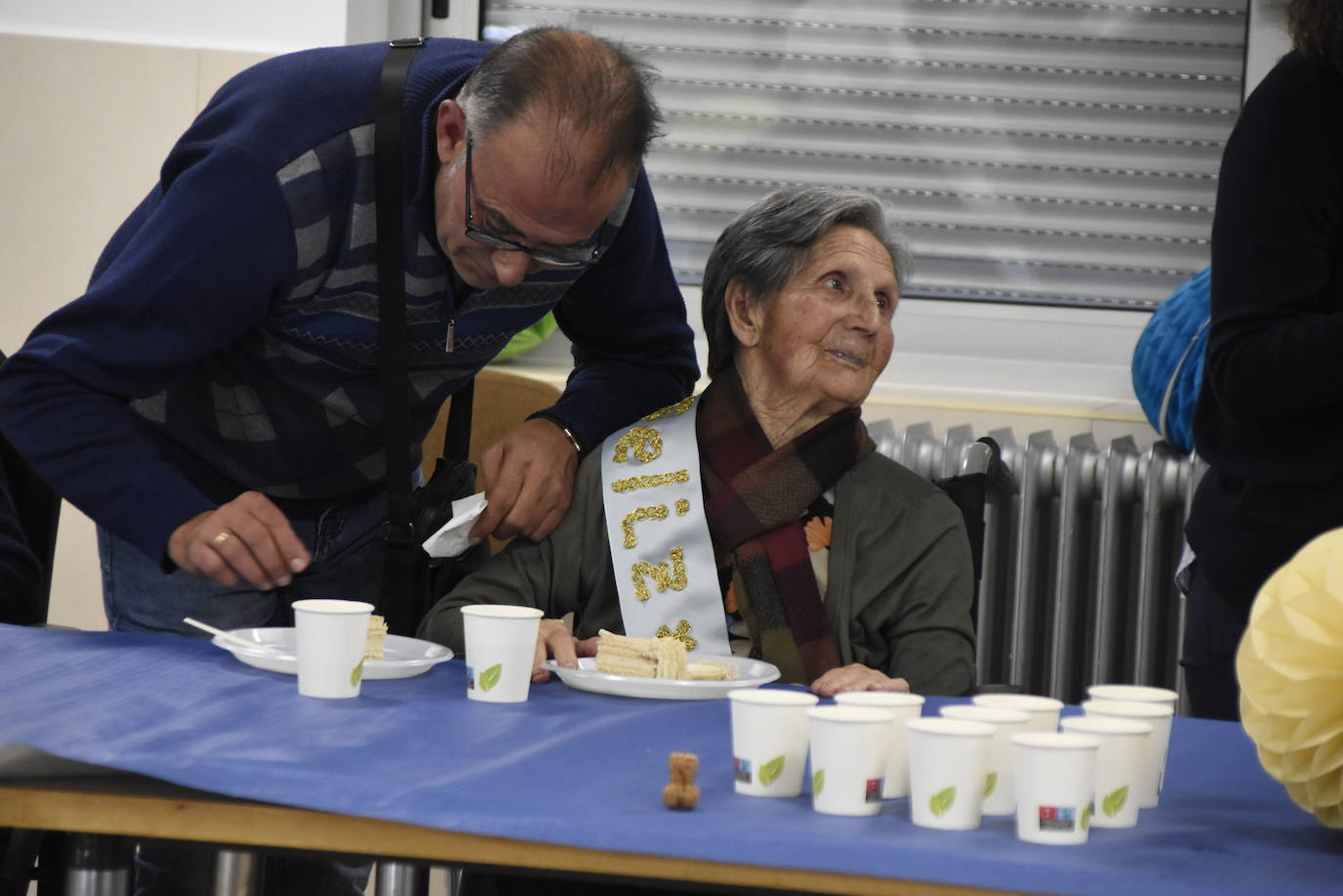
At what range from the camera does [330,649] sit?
1.60m

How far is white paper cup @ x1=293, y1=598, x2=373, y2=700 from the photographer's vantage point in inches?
63.2

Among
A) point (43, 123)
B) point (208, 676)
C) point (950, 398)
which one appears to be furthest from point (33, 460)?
point (950, 398)

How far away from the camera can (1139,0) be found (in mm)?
3777

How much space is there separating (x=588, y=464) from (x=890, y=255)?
0.56 metres

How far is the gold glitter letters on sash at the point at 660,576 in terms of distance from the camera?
2115 mm

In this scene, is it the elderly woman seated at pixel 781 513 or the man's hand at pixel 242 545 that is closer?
the man's hand at pixel 242 545

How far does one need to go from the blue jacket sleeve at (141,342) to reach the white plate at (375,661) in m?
0.16

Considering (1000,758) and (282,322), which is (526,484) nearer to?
(282,322)

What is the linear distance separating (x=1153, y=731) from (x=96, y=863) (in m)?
0.94

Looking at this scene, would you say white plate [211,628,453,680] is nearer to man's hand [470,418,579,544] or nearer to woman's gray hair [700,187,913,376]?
man's hand [470,418,579,544]

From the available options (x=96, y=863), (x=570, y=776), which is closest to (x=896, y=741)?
(x=570, y=776)

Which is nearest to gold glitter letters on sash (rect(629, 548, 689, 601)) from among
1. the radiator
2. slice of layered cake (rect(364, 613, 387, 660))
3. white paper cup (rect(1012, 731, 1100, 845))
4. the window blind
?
slice of layered cake (rect(364, 613, 387, 660))

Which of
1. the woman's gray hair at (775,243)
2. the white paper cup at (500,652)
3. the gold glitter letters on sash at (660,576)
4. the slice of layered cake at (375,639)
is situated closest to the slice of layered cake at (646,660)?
the white paper cup at (500,652)

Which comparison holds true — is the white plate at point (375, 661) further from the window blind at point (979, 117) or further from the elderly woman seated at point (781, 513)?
the window blind at point (979, 117)
